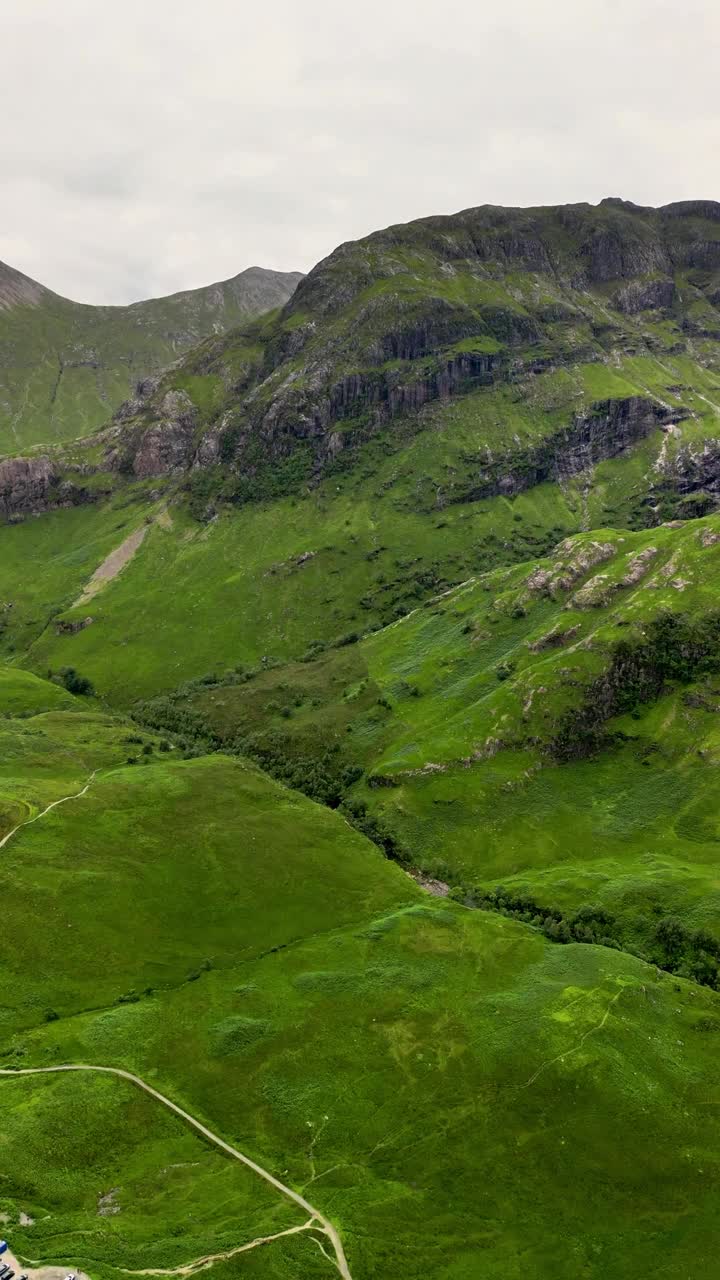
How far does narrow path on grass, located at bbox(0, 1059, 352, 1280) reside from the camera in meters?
69.4

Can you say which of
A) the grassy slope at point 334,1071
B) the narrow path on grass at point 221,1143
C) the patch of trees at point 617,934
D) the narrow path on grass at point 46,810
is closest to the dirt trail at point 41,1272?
the grassy slope at point 334,1071

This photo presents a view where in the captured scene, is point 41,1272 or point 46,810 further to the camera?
point 46,810

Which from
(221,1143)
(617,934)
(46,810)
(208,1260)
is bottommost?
(617,934)

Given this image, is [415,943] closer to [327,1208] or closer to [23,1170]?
[327,1208]

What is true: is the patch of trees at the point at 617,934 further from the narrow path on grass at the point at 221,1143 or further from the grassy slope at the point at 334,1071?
the narrow path on grass at the point at 221,1143

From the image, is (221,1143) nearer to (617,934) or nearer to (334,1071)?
(334,1071)

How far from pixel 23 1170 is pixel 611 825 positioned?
14412 centimetres

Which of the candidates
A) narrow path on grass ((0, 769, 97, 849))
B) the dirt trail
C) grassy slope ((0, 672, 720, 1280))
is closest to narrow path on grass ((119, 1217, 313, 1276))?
grassy slope ((0, 672, 720, 1280))

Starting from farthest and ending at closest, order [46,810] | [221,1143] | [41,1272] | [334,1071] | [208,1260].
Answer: [46,810]
[334,1071]
[221,1143]
[208,1260]
[41,1272]

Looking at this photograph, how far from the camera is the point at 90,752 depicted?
199 metres

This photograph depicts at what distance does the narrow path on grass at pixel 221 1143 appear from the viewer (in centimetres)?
6938

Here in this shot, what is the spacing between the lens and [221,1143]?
8419 cm

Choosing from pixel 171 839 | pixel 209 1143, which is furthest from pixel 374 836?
pixel 209 1143

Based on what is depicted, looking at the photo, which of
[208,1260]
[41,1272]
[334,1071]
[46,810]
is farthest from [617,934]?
[46,810]
